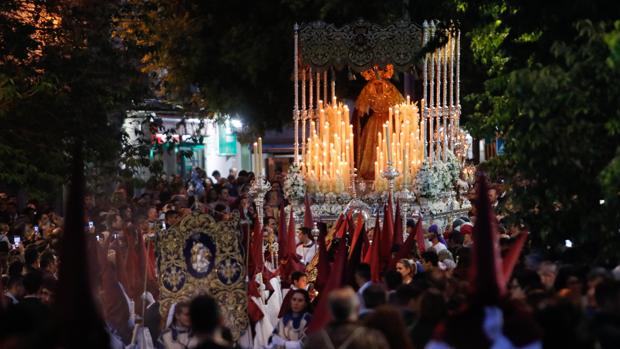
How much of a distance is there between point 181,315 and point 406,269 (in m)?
2.57

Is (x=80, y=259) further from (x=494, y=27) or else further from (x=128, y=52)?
(x=128, y=52)

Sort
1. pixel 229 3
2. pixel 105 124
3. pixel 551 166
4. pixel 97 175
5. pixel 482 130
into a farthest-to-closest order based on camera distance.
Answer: pixel 229 3, pixel 97 175, pixel 105 124, pixel 482 130, pixel 551 166

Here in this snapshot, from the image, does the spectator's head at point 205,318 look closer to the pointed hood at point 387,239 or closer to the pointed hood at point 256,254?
the pointed hood at point 256,254

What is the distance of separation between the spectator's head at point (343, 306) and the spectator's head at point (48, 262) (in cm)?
709

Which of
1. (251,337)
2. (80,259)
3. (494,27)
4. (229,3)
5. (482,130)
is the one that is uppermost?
(229,3)

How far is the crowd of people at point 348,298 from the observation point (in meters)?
10.6

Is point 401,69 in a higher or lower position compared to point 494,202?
higher

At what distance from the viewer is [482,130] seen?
1755cm

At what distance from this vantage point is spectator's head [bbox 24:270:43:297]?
14.7 meters

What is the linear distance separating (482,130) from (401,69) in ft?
32.5

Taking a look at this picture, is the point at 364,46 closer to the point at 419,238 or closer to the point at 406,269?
the point at 419,238

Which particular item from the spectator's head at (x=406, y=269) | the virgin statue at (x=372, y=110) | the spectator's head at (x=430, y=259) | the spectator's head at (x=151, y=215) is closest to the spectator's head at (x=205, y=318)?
the spectator's head at (x=406, y=269)

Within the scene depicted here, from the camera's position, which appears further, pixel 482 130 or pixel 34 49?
pixel 34 49

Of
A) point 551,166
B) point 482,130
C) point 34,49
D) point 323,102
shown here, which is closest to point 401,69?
point 323,102
